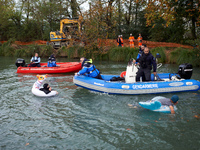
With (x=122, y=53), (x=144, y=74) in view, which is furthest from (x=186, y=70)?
(x=122, y=53)

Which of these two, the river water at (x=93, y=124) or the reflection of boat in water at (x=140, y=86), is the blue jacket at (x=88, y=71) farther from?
the river water at (x=93, y=124)

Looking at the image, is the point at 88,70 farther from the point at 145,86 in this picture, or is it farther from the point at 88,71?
the point at 145,86

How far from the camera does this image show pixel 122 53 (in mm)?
18906

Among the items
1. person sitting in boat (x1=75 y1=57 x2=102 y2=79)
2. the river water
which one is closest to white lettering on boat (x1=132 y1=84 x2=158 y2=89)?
the river water

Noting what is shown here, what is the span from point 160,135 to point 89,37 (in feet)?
53.6

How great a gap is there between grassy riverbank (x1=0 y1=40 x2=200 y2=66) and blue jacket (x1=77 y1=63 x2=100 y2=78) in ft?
28.9

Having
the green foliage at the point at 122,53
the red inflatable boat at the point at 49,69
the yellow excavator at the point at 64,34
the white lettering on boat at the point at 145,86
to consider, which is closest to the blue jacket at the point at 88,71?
the white lettering on boat at the point at 145,86

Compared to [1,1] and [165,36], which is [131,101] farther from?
[1,1]

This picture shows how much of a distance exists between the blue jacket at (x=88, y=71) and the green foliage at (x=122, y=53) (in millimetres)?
10226

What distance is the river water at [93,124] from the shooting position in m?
4.25

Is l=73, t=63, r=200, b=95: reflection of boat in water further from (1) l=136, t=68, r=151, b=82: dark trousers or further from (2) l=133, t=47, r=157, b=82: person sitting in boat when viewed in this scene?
(2) l=133, t=47, r=157, b=82: person sitting in boat

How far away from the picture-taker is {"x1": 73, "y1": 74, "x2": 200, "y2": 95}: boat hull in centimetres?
752

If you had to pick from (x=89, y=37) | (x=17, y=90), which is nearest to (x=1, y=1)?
(x=89, y=37)

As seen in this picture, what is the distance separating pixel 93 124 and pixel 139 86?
2958 mm
